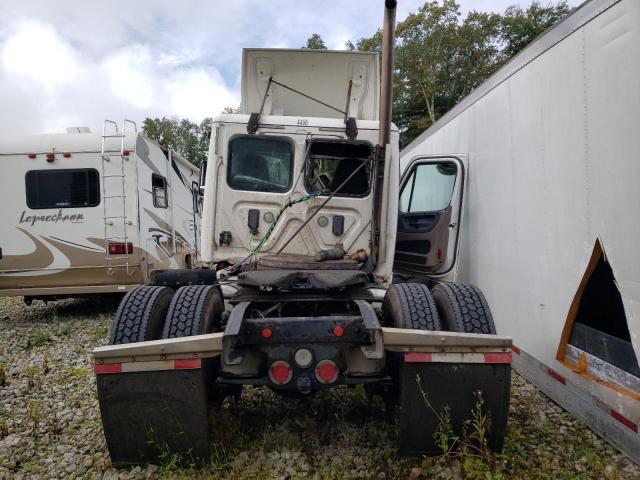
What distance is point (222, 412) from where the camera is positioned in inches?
137

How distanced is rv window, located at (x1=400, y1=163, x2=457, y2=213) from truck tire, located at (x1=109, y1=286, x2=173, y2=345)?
131 inches

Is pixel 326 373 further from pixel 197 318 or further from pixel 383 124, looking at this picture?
pixel 383 124

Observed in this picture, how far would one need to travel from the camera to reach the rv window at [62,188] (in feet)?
25.1

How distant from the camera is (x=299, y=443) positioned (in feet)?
11.0

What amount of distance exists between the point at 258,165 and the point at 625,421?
326cm

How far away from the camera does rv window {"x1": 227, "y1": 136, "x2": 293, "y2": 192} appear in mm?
4301

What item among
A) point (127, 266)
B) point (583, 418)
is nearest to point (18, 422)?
point (127, 266)

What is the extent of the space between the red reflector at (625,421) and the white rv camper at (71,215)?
6.69 meters

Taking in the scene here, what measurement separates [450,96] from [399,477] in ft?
83.6

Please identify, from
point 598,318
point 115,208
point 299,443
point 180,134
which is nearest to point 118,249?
point 115,208

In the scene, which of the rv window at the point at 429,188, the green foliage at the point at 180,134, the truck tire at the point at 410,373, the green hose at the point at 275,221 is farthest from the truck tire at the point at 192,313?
the green foliage at the point at 180,134

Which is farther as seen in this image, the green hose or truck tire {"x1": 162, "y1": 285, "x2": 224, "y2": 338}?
the green hose

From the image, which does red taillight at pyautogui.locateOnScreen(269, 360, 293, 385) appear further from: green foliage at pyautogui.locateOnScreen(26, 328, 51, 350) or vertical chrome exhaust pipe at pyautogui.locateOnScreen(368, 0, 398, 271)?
green foliage at pyautogui.locateOnScreen(26, 328, 51, 350)

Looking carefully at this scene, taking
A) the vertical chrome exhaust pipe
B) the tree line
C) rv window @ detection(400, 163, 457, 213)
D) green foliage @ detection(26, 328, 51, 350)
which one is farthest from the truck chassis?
the tree line
